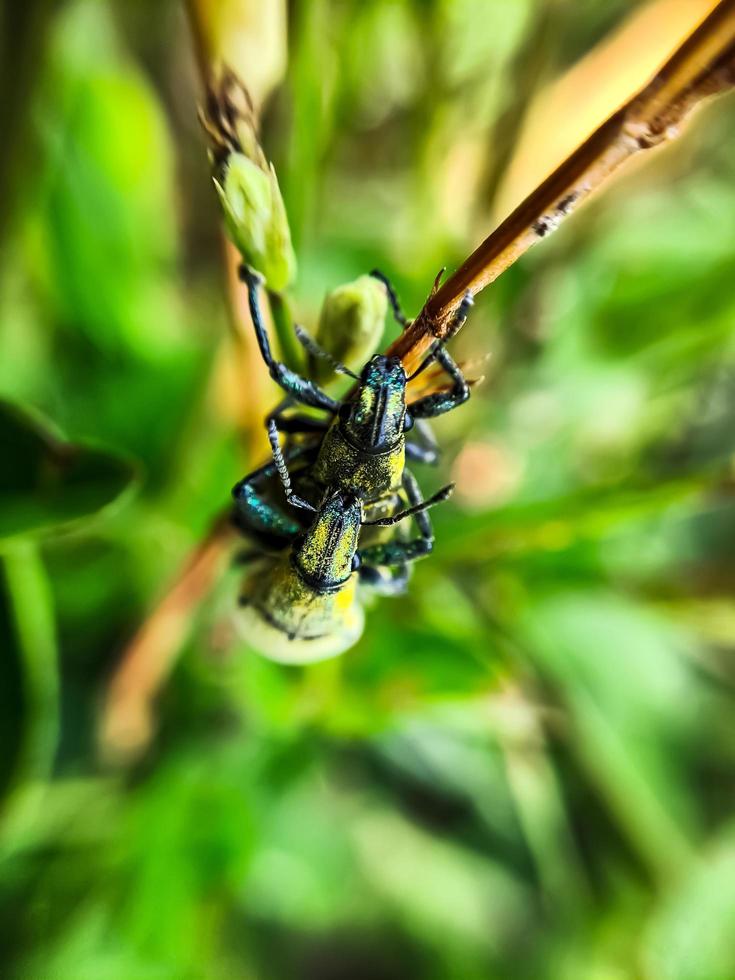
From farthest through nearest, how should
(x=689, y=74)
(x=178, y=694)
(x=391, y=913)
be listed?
(x=391, y=913)
(x=178, y=694)
(x=689, y=74)

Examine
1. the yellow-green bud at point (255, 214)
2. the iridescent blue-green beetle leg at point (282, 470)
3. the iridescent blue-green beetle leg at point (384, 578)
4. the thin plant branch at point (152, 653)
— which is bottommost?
the thin plant branch at point (152, 653)

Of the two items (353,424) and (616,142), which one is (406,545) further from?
(616,142)

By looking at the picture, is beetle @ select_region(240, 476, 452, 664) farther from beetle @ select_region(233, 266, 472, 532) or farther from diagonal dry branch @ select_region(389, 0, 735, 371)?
diagonal dry branch @ select_region(389, 0, 735, 371)

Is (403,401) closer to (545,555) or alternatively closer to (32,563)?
(32,563)

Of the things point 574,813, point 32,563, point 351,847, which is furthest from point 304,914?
point 32,563

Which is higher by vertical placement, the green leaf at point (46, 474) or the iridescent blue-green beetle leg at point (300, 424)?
the iridescent blue-green beetle leg at point (300, 424)

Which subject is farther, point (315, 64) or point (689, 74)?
point (315, 64)

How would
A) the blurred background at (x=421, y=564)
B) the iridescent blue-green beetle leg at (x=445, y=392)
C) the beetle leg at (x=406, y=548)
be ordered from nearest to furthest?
1. the iridescent blue-green beetle leg at (x=445, y=392)
2. the beetle leg at (x=406, y=548)
3. the blurred background at (x=421, y=564)

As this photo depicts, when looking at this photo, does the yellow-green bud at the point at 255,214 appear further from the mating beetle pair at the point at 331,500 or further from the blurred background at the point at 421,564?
the blurred background at the point at 421,564

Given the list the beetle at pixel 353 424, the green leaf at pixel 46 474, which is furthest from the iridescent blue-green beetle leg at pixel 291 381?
the green leaf at pixel 46 474
